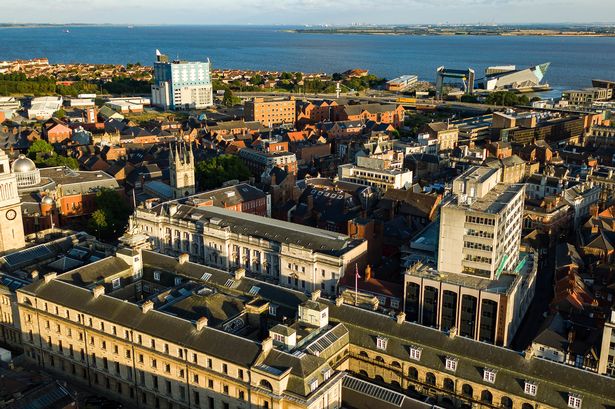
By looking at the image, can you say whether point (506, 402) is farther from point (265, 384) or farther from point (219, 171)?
point (219, 171)

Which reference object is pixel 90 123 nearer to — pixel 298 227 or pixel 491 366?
pixel 298 227

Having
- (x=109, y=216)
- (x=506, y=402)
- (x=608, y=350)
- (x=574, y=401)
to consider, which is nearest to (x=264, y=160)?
(x=109, y=216)

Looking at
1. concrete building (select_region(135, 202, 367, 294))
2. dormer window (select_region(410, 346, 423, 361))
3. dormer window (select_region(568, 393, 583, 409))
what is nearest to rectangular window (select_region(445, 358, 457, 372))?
dormer window (select_region(410, 346, 423, 361))

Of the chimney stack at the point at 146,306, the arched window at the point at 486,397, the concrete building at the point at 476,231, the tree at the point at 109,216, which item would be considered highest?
the concrete building at the point at 476,231

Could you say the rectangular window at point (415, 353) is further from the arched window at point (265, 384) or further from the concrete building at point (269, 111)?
the concrete building at point (269, 111)

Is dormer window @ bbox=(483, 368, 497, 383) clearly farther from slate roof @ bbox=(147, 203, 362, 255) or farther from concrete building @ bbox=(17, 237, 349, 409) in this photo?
slate roof @ bbox=(147, 203, 362, 255)

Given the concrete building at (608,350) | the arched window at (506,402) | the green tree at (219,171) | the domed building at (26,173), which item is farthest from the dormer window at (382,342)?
the domed building at (26,173)

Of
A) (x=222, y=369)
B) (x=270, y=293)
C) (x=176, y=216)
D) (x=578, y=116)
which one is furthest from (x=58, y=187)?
(x=578, y=116)
